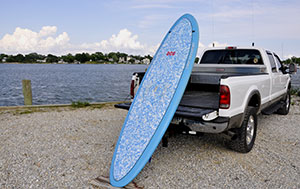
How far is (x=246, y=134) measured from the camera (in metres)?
4.61

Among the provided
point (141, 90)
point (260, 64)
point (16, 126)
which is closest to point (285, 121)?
point (260, 64)

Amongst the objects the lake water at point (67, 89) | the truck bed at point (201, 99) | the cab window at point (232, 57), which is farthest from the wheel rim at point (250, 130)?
the lake water at point (67, 89)

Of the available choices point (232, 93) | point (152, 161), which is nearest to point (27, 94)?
point (152, 161)

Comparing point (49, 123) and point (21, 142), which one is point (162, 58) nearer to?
point (21, 142)

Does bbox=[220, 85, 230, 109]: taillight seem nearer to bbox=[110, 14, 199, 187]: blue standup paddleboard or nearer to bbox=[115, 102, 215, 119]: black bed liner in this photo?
bbox=[115, 102, 215, 119]: black bed liner

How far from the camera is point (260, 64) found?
6.26m

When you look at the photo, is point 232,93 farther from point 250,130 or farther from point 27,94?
point 27,94

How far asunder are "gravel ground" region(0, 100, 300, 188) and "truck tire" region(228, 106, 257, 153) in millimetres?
171

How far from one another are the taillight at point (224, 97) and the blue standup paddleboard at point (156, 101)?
1.86 ft

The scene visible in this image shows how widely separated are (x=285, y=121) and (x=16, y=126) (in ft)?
23.6

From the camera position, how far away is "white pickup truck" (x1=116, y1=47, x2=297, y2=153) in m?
3.98

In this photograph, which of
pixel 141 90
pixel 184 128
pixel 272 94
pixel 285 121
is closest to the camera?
pixel 184 128

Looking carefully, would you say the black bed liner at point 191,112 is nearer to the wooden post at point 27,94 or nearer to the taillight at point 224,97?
the taillight at point 224,97

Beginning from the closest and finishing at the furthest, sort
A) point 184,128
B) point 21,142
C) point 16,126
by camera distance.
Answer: point 184,128 → point 21,142 → point 16,126
